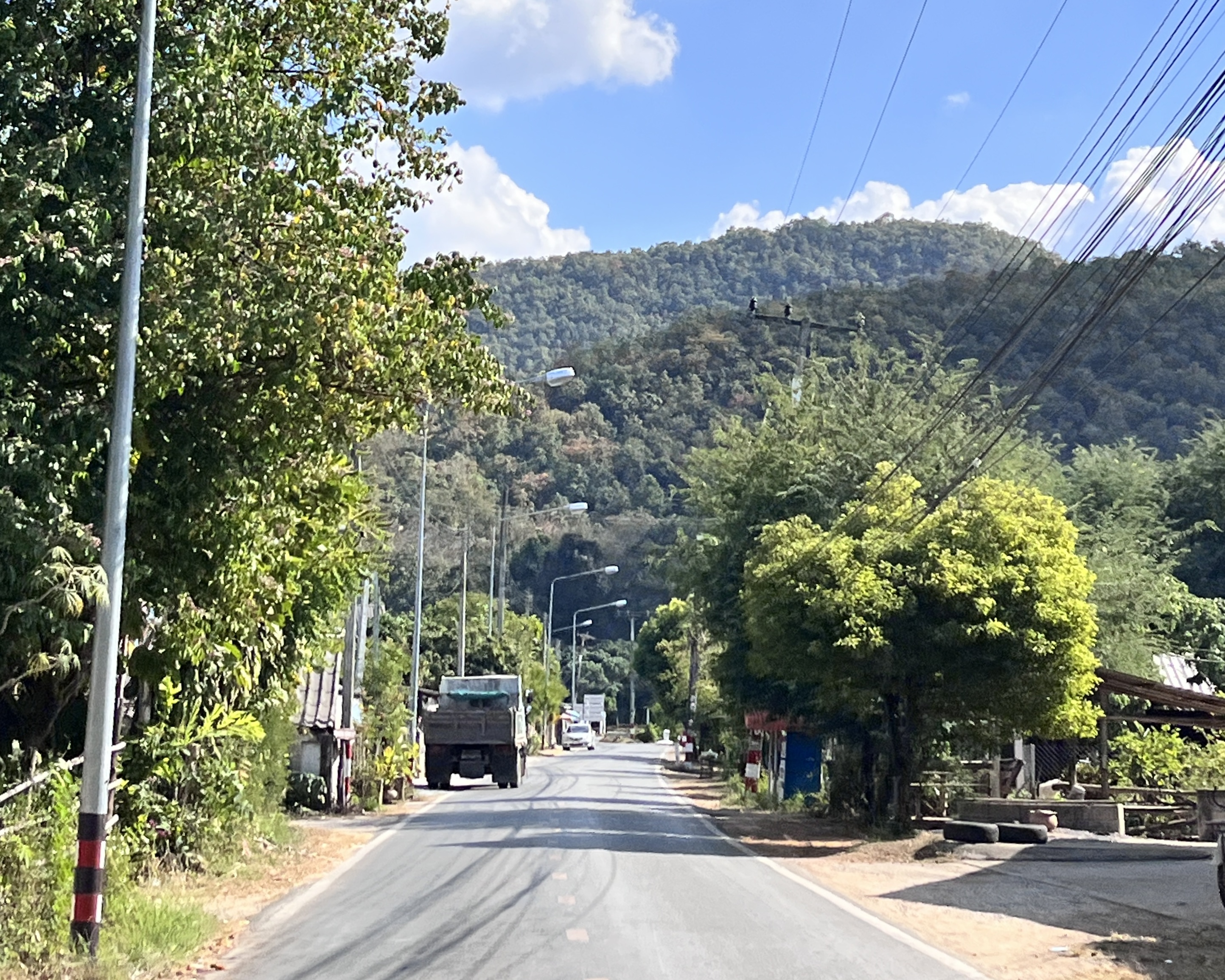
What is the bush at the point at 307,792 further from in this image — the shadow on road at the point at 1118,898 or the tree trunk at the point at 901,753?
the shadow on road at the point at 1118,898

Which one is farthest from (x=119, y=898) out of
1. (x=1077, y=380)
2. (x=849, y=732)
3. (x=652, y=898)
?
(x=1077, y=380)

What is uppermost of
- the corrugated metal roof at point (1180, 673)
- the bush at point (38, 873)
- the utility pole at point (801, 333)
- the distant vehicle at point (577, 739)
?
the utility pole at point (801, 333)

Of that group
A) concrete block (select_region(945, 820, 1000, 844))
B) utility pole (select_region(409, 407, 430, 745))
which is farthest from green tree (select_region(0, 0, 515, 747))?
utility pole (select_region(409, 407, 430, 745))

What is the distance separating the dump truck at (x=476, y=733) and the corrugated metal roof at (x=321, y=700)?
9.26 m

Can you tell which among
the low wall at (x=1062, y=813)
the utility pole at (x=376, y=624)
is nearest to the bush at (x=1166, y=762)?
the low wall at (x=1062, y=813)

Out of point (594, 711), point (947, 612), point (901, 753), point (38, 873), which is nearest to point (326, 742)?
point (901, 753)

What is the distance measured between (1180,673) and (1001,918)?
90.6ft

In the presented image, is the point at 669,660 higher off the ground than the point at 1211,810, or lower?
higher

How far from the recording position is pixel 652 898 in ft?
51.4

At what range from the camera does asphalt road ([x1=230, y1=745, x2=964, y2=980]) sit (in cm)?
1125

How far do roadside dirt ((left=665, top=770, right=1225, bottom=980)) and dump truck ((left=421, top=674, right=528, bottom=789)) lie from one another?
1625cm

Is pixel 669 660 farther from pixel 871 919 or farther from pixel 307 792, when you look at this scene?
pixel 871 919

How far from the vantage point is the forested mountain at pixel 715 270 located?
525 feet

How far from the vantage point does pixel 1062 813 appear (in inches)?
1105
